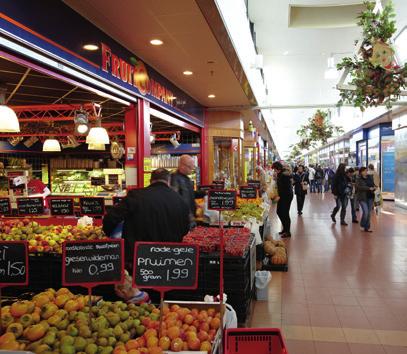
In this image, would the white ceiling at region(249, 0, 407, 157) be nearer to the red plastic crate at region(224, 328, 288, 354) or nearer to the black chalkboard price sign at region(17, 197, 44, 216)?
the black chalkboard price sign at region(17, 197, 44, 216)

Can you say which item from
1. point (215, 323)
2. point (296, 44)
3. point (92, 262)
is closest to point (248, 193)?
point (215, 323)

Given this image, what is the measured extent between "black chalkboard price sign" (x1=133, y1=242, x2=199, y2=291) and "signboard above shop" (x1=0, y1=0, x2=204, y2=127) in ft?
8.59

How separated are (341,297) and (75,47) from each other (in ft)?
15.2

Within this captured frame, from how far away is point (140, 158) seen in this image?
739 cm

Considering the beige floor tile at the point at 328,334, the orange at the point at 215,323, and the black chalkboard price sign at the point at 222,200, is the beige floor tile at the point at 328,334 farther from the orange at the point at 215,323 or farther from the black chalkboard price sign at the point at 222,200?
the black chalkboard price sign at the point at 222,200

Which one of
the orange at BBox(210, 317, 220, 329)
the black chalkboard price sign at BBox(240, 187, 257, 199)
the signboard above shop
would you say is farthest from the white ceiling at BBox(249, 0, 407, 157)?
the orange at BBox(210, 317, 220, 329)

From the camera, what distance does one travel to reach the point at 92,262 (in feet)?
8.56

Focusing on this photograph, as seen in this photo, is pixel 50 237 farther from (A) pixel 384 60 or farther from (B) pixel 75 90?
(A) pixel 384 60

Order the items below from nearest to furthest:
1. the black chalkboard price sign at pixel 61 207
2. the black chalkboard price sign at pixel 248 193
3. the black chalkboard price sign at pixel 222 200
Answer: the black chalkboard price sign at pixel 222 200
the black chalkboard price sign at pixel 61 207
the black chalkboard price sign at pixel 248 193

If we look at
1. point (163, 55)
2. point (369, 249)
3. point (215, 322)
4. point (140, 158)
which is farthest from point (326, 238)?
point (215, 322)

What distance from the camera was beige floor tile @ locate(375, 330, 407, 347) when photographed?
153 inches

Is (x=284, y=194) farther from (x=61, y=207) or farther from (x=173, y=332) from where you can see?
(x=173, y=332)

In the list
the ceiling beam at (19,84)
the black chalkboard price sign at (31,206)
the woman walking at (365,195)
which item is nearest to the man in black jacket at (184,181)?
the black chalkboard price sign at (31,206)

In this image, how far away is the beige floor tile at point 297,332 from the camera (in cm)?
404
